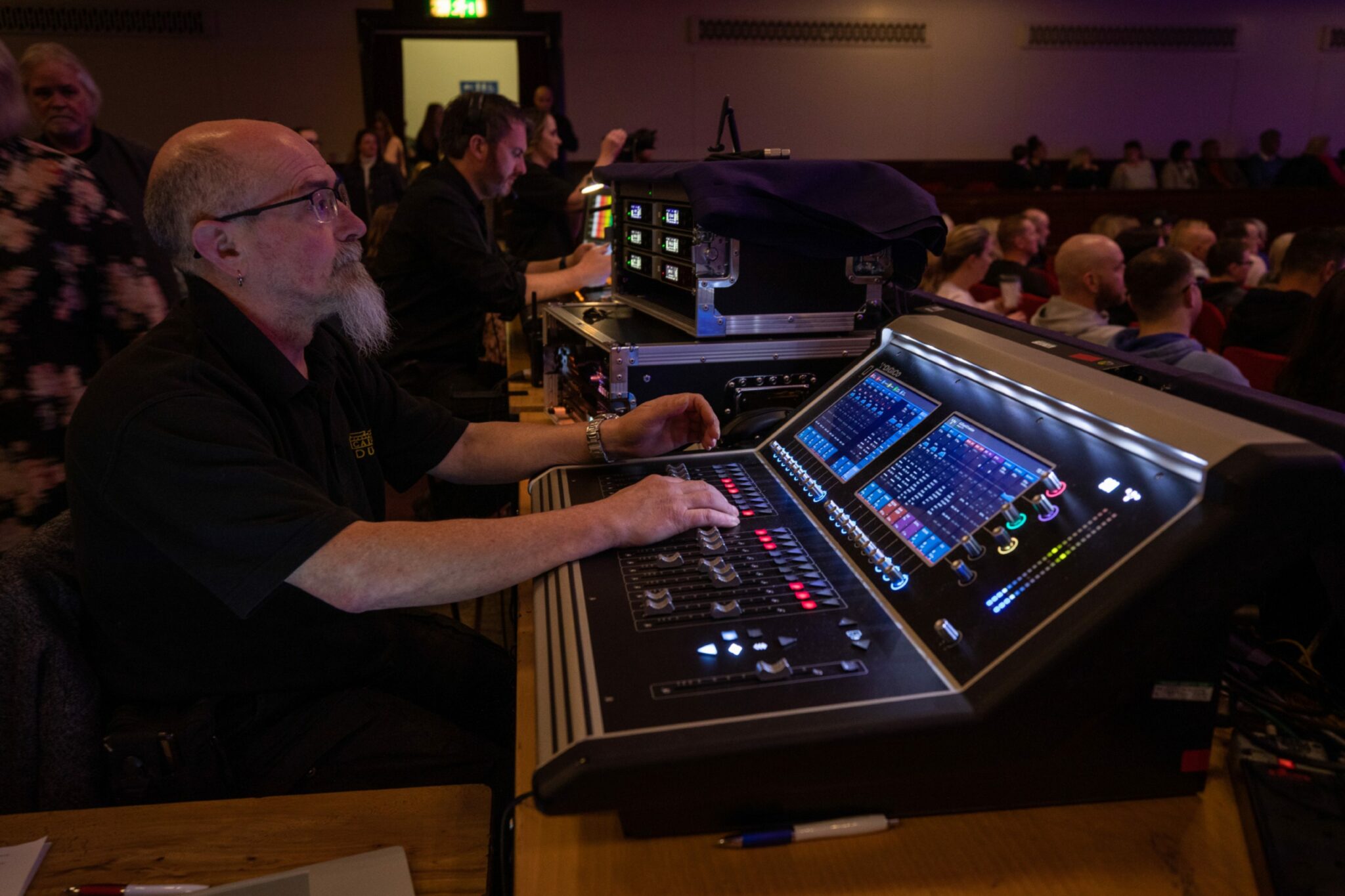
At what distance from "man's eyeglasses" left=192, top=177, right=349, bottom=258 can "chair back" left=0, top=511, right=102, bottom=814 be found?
511 millimetres

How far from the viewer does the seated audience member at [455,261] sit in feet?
9.93

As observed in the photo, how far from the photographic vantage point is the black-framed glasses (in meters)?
1.36

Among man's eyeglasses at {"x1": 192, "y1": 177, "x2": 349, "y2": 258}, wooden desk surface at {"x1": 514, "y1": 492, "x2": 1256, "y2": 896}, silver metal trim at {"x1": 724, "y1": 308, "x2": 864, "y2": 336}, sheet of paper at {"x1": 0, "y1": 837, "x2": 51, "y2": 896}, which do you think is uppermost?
man's eyeglasses at {"x1": 192, "y1": 177, "x2": 349, "y2": 258}

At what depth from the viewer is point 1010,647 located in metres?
0.83

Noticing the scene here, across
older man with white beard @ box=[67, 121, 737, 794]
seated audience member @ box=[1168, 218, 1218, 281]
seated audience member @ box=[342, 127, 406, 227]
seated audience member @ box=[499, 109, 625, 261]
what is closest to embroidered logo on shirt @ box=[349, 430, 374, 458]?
older man with white beard @ box=[67, 121, 737, 794]

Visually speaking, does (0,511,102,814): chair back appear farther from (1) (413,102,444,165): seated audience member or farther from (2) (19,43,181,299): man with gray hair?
(1) (413,102,444,165): seated audience member

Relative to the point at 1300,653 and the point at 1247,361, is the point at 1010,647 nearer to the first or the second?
the point at 1300,653

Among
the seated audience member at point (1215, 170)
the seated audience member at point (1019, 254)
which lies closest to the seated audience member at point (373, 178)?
the seated audience member at point (1019, 254)

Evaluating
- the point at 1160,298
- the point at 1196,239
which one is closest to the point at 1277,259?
the point at 1196,239

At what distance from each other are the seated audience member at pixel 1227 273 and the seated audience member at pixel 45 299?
14.5ft

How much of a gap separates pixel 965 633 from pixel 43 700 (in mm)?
1114

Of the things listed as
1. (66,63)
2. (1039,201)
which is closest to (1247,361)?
(66,63)

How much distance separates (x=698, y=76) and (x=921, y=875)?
10044 mm

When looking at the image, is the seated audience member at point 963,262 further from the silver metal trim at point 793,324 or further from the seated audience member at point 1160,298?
the silver metal trim at point 793,324
